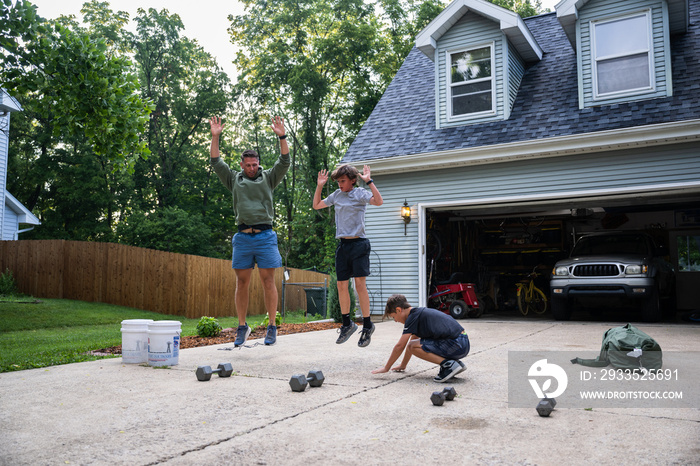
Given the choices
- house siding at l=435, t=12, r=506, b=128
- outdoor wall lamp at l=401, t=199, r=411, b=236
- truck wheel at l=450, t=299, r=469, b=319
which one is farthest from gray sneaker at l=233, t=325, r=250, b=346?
house siding at l=435, t=12, r=506, b=128

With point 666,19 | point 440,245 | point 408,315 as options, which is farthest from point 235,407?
point 666,19

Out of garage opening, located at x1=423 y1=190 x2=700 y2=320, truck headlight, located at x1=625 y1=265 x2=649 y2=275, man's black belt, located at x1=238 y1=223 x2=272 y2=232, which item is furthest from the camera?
garage opening, located at x1=423 y1=190 x2=700 y2=320

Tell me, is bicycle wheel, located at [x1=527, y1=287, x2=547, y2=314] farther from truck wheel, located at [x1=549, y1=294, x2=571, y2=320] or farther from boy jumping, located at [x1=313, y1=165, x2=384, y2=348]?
boy jumping, located at [x1=313, y1=165, x2=384, y2=348]

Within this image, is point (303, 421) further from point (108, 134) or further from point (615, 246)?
point (615, 246)

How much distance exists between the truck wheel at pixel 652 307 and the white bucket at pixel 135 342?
781 cm

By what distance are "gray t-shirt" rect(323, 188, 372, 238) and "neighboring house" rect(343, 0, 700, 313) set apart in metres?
5.43

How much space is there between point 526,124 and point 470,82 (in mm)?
1621

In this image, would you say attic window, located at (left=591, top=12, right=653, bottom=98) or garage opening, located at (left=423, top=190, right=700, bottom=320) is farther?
garage opening, located at (left=423, top=190, right=700, bottom=320)

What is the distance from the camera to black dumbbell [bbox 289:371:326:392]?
3.33 m

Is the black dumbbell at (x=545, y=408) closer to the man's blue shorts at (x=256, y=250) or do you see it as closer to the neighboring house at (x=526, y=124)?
the man's blue shorts at (x=256, y=250)

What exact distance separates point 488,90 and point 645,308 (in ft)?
16.3

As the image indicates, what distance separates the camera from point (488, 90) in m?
10.6

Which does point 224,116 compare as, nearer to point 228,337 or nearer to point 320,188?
point 228,337

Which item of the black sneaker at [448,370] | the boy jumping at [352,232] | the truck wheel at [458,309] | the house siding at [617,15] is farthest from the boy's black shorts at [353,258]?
the house siding at [617,15]
